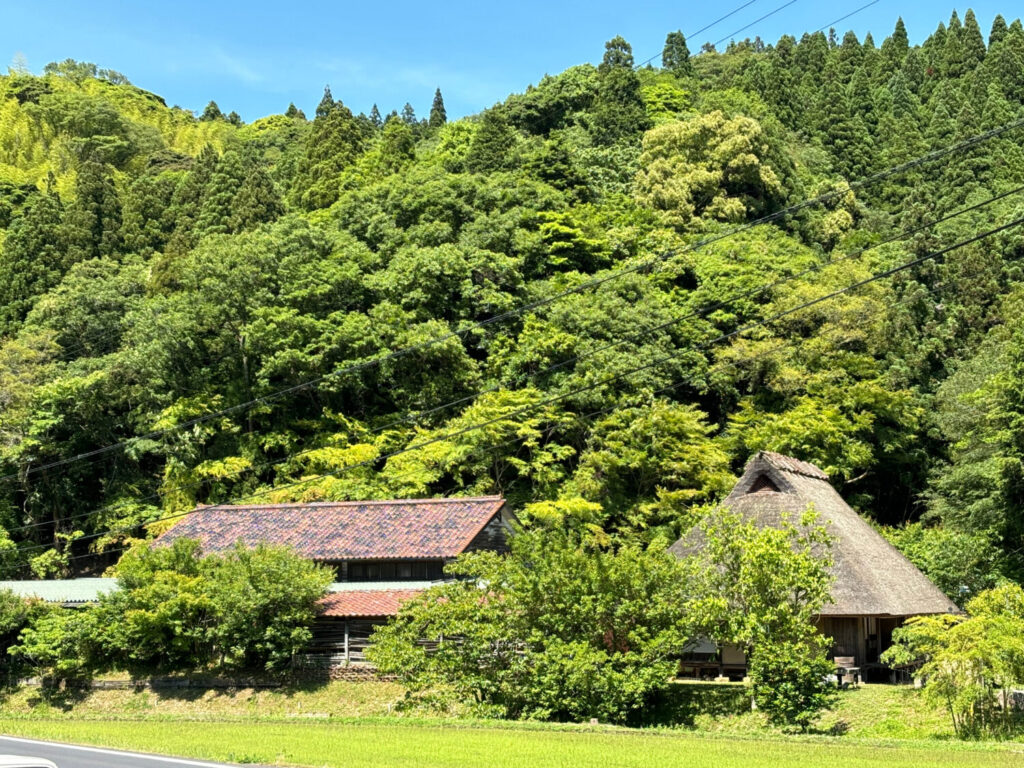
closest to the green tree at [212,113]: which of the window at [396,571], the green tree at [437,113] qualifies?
the green tree at [437,113]

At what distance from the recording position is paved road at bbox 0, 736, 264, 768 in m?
16.1

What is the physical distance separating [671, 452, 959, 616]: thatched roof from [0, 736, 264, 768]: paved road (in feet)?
59.6

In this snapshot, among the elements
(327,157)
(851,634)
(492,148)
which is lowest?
(851,634)

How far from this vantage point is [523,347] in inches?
1812

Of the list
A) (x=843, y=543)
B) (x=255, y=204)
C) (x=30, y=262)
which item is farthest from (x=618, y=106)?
(x=843, y=543)

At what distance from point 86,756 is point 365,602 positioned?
582 inches

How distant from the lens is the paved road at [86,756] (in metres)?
16.1

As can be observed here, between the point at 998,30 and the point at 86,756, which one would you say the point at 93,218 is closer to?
the point at 86,756

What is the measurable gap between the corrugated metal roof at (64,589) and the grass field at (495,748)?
1334 centimetres

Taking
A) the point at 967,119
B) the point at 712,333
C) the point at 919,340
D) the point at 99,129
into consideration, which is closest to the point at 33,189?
the point at 99,129

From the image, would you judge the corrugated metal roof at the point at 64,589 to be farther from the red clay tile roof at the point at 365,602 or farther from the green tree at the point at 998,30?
the green tree at the point at 998,30

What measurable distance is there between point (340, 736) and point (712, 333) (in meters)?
31.5

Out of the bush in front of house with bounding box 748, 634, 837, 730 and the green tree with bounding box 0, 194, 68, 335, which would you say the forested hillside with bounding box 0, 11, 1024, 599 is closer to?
the green tree with bounding box 0, 194, 68, 335

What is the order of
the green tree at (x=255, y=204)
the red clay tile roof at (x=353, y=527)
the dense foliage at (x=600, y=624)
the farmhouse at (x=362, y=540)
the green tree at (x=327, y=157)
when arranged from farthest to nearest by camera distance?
the green tree at (x=327, y=157) → the green tree at (x=255, y=204) → the red clay tile roof at (x=353, y=527) → the farmhouse at (x=362, y=540) → the dense foliage at (x=600, y=624)
